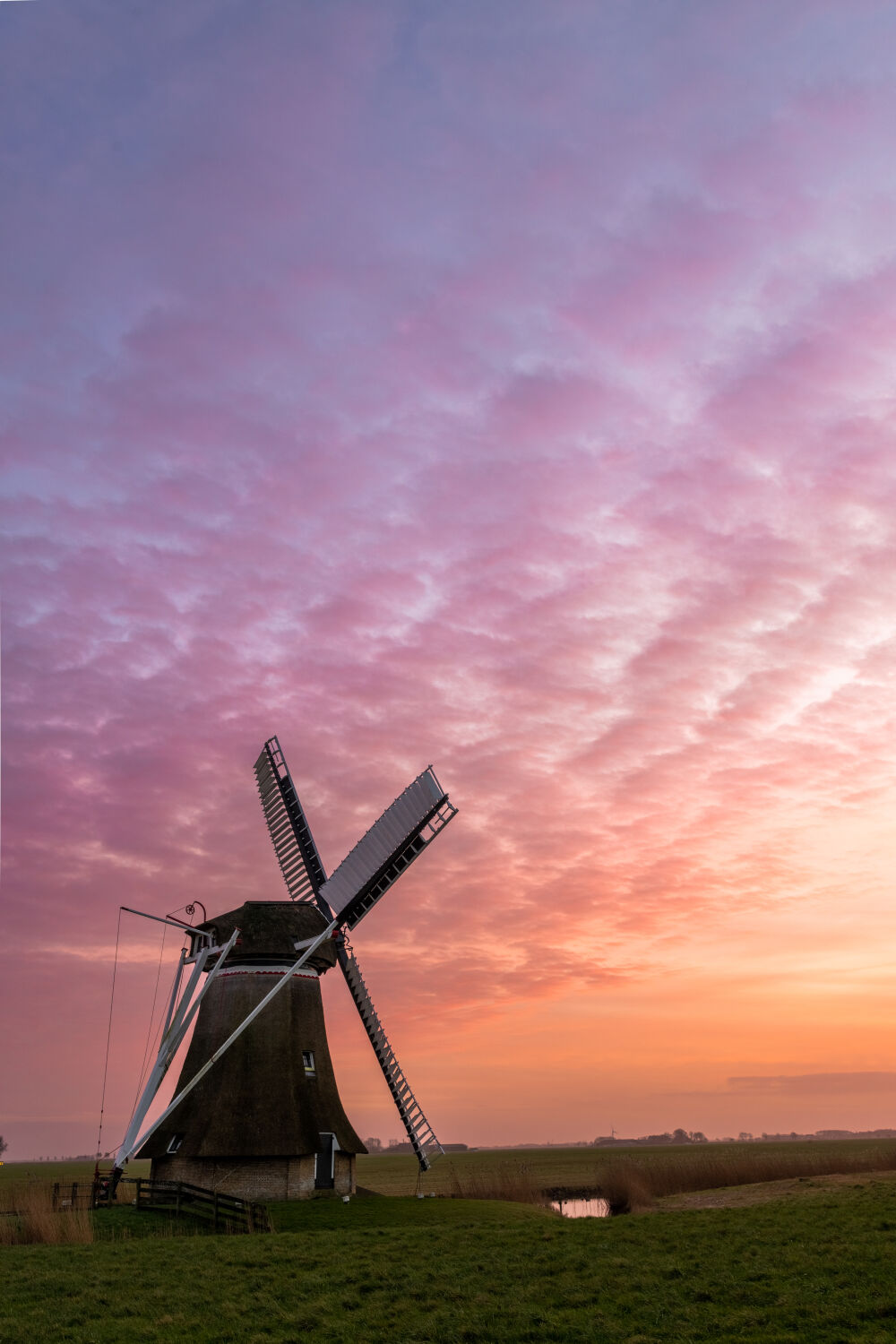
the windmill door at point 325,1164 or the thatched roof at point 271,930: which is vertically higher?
the thatched roof at point 271,930

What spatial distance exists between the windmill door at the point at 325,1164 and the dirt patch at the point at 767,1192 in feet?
35.5

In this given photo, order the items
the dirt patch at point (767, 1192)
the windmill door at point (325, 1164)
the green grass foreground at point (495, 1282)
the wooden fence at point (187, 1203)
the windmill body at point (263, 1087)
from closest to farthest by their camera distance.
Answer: the green grass foreground at point (495, 1282) < the wooden fence at point (187, 1203) < the dirt patch at point (767, 1192) < the windmill body at point (263, 1087) < the windmill door at point (325, 1164)

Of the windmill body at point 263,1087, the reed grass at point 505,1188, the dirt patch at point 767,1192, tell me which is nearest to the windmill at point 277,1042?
the windmill body at point 263,1087

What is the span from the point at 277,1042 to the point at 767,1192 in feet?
57.8

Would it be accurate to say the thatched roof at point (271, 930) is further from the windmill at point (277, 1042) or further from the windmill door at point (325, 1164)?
the windmill door at point (325, 1164)

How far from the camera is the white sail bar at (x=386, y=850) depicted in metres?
35.3

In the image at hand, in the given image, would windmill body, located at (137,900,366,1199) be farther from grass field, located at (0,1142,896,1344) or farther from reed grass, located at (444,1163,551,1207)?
reed grass, located at (444,1163,551,1207)

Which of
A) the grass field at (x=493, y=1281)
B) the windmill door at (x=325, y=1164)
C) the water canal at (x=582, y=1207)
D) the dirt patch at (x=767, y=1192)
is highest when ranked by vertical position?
the windmill door at (x=325, y=1164)

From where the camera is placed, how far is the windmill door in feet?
107

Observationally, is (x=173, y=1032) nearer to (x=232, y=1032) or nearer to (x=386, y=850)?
(x=232, y=1032)

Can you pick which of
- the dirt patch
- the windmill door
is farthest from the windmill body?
the dirt patch

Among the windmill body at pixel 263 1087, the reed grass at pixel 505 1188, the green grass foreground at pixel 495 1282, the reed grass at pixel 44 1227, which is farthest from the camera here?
the reed grass at pixel 505 1188

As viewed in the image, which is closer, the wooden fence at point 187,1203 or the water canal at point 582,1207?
the wooden fence at point 187,1203

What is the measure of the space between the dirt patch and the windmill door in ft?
35.5
